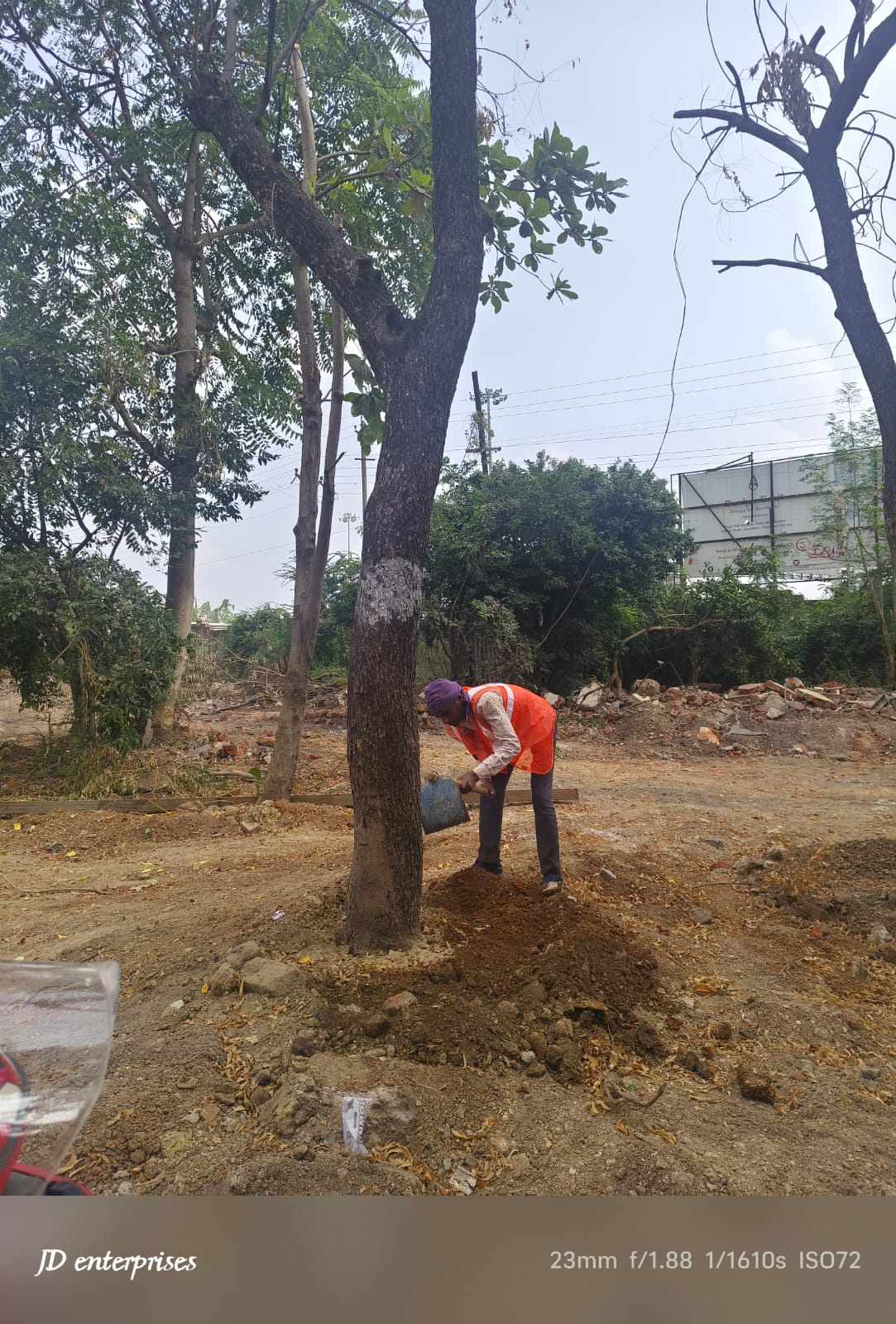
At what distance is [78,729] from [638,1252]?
8469 millimetres

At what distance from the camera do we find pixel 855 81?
4.84 metres

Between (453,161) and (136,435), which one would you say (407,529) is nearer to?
(453,161)

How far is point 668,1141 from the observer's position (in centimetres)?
234

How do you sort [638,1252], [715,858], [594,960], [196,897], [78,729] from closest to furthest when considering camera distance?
[638,1252], [594,960], [196,897], [715,858], [78,729]

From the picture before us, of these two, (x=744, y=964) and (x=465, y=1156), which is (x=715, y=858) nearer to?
(x=744, y=964)

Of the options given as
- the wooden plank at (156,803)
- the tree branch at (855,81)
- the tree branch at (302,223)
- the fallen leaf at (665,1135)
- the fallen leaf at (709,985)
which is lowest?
the fallen leaf at (665,1135)

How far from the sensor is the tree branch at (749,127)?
5145 mm

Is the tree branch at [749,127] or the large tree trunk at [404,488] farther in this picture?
the tree branch at [749,127]

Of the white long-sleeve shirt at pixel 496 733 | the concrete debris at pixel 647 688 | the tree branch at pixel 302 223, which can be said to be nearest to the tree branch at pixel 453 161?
the tree branch at pixel 302 223

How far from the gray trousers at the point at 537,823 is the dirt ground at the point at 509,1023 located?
21cm

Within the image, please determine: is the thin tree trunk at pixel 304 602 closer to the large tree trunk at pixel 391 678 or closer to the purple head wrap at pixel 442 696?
the purple head wrap at pixel 442 696

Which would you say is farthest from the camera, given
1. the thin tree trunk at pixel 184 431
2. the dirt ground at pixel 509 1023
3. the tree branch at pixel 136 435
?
the thin tree trunk at pixel 184 431

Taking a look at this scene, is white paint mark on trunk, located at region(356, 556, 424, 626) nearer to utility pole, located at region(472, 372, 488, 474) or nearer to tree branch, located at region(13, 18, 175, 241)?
tree branch, located at region(13, 18, 175, 241)

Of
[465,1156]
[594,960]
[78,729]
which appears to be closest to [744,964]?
[594,960]
